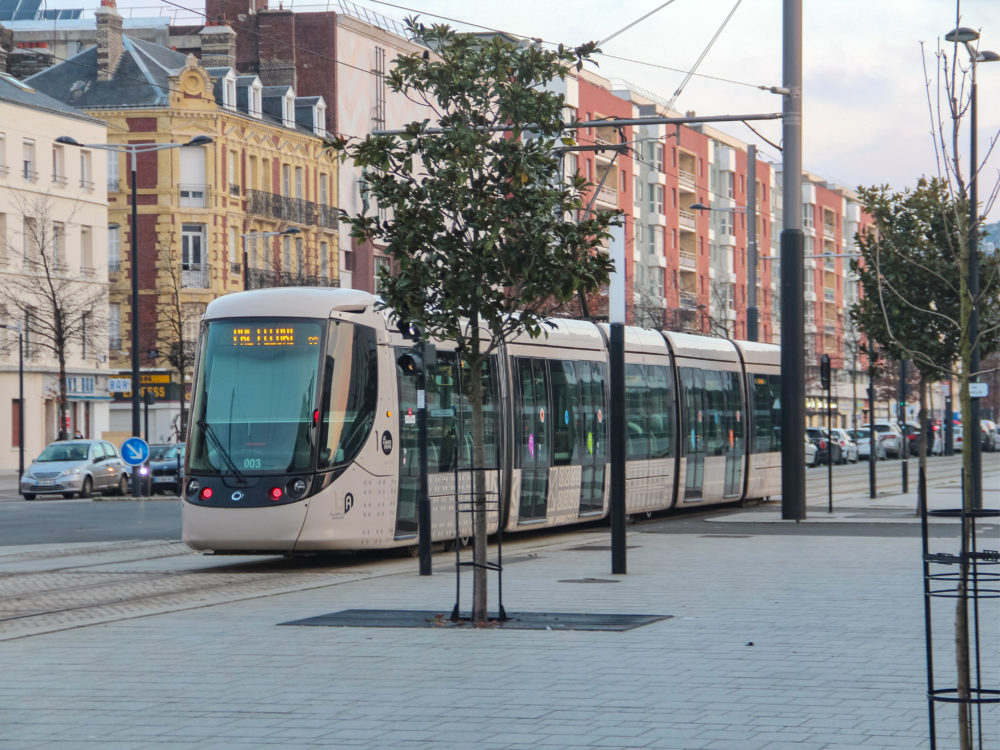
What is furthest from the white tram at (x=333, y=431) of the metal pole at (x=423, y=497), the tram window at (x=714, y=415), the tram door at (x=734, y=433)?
the tram door at (x=734, y=433)

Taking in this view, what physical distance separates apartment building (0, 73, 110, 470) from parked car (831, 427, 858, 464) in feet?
95.4

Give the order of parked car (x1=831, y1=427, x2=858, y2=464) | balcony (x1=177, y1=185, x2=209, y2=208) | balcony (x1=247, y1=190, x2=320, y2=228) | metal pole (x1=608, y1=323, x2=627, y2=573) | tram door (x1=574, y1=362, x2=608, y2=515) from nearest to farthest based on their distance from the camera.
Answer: metal pole (x1=608, y1=323, x2=627, y2=573), tram door (x1=574, y1=362, x2=608, y2=515), balcony (x1=177, y1=185, x2=209, y2=208), parked car (x1=831, y1=427, x2=858, y2=464), balcony (x1=247, y1=190, x2=320, y2=228)

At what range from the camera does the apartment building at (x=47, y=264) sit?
63.3 metres

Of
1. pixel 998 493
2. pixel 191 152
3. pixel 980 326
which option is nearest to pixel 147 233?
pixel 191 152

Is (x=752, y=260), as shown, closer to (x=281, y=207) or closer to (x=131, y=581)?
(x=131, y=581)

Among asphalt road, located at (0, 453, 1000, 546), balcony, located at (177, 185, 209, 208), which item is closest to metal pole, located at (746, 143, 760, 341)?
asphalt road, located at (0, 453, 1000, 546)

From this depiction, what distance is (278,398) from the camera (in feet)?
63.1

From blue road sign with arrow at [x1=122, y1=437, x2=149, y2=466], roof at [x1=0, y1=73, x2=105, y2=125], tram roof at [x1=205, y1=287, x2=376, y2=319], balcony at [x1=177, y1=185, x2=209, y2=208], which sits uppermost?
roof at [x1=0, y1=73, x2=105, y2=125]

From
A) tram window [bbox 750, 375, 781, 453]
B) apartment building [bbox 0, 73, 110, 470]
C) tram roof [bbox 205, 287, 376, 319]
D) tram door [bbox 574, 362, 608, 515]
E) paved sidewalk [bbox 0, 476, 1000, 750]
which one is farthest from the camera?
apartment building [bbox 0, 73, 110, 470]

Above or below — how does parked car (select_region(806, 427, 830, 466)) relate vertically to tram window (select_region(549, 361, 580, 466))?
below

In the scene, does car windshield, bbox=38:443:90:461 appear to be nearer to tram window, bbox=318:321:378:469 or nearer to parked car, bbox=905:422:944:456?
tram window, bbox=318:321:378:469

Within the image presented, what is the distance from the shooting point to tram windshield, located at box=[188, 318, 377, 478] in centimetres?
1916

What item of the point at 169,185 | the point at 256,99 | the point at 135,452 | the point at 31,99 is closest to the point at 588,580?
the point at 135,452

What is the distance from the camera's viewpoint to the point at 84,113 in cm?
7062
